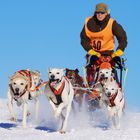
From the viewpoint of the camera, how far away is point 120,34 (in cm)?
1377

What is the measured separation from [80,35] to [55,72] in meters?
2.33

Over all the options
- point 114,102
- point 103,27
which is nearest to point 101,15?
point 103,27

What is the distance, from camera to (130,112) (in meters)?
18.2

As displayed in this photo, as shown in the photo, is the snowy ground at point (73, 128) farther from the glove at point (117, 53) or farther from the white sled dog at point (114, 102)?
the glove at point (117, 53)

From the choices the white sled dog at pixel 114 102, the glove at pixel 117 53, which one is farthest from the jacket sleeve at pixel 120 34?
the white sled dog at pixel 114 102

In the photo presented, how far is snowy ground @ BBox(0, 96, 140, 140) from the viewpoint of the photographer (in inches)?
450

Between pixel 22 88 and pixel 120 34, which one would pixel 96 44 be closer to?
pixel 120 34

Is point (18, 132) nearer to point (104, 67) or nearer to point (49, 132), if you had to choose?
point (49, 132)

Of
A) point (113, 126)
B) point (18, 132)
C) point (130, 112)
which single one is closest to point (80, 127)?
point (113, 126)

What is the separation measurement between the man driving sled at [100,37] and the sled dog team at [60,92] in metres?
0.54

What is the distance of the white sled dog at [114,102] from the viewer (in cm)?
1305

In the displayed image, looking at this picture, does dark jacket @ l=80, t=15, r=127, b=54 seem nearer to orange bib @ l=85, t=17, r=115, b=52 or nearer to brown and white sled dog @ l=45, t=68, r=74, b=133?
orange bib @ l=85, t=17, r=115, b=52

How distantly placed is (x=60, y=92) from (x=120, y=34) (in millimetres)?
2358

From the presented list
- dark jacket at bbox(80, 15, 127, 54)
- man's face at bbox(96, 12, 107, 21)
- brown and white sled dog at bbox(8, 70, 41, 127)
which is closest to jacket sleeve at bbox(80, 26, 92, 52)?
dark jacket at bbox(80, 15, 127, 54)
